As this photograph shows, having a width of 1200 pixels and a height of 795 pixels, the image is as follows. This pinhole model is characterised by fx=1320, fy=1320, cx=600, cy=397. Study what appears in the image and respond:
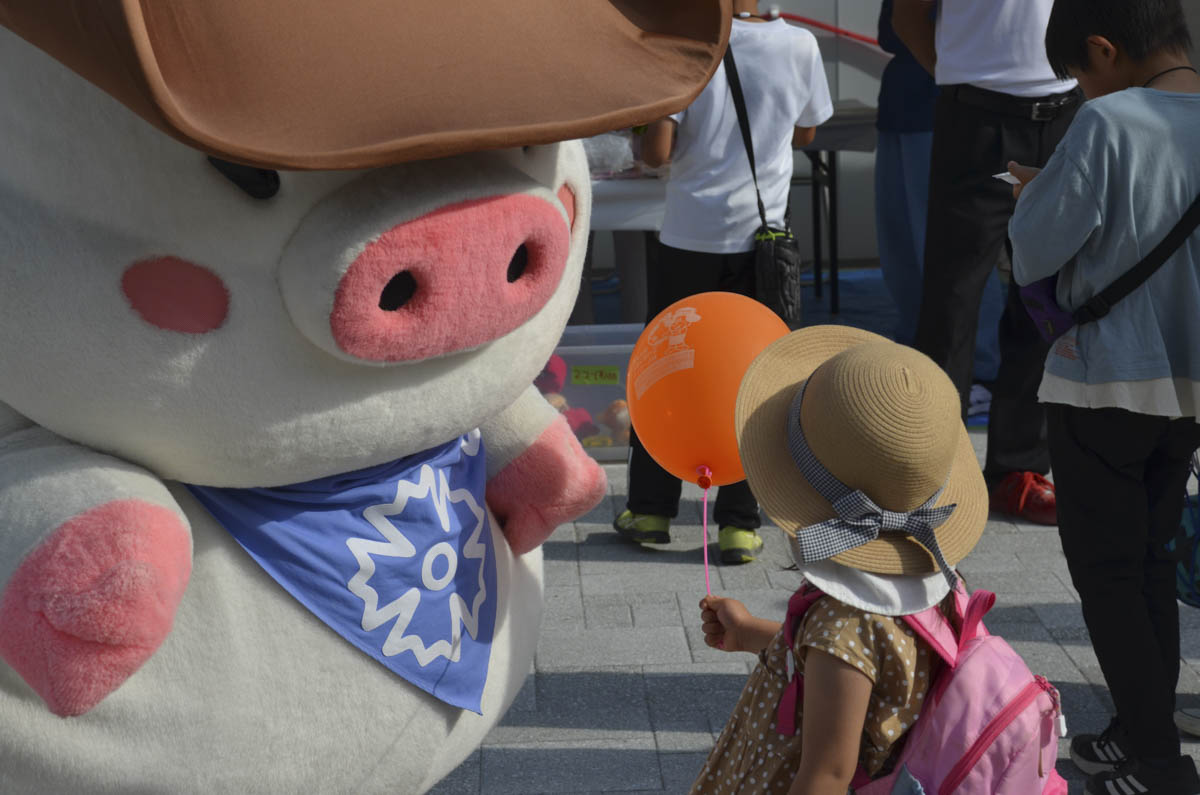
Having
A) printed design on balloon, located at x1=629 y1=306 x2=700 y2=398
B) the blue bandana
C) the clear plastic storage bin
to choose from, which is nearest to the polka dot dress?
the blue bandana

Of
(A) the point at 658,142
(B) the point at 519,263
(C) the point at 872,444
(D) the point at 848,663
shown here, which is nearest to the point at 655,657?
(A) the point at 658,142

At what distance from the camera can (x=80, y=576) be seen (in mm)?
1572

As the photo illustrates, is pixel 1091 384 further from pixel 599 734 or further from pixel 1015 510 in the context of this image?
pixel 1015 510

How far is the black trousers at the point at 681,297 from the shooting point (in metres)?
3.86

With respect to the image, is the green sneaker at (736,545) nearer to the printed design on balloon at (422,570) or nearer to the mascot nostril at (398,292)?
the printed design on balloon at (422,570)

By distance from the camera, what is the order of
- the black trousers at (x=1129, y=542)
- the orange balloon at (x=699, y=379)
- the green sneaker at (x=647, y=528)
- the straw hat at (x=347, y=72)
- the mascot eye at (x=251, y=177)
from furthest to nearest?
the green sneaker at (x=647, y=528) < the black trousers at (x=1129, y=542) < the orange balloon at (x=699, y=379) < the mascot eye at (x=251, y=177) < the straw hat at (x=347, y=72)

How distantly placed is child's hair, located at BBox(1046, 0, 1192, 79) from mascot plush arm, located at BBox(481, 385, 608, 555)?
4.39 feet

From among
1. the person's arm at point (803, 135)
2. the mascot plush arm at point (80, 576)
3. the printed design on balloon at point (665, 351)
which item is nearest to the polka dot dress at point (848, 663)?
the printed design on balloon at point (665, 351)

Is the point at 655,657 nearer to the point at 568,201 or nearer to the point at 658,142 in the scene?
the point at 658,142

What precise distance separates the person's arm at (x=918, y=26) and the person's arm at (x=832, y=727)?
9.38 feet

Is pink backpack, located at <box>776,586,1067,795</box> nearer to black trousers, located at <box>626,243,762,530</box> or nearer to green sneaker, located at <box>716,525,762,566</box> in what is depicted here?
black trousers, located at <box>626,243,762,530</box>

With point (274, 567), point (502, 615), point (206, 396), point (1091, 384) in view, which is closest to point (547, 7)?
point (206, 396)

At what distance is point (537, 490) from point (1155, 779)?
152 cm

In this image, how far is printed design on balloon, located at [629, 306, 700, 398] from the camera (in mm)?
2404
